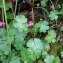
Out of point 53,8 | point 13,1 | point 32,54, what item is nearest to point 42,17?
point 53,8

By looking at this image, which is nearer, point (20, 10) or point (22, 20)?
point (22, 20)

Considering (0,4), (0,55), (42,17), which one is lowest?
(0,55)

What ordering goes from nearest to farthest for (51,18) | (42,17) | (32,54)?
(32,54), (51,18), (42,17)

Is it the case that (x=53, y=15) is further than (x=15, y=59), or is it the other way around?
(x=53, y=15)

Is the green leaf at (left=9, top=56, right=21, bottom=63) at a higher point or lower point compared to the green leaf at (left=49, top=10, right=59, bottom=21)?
lower

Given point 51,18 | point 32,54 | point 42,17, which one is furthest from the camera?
point 42,17

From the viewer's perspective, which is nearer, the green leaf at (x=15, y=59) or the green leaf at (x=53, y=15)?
the green leaf at (x=15, y=59)

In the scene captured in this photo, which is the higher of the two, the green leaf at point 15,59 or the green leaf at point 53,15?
the green leaf at point 53,15

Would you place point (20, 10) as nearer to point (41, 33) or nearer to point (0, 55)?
point (41, 33)

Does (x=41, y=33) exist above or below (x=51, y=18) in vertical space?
below

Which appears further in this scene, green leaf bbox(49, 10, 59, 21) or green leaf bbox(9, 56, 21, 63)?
green leaf bbox(49, 10, 59, 21)

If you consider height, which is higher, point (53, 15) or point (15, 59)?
point (53, 15)
